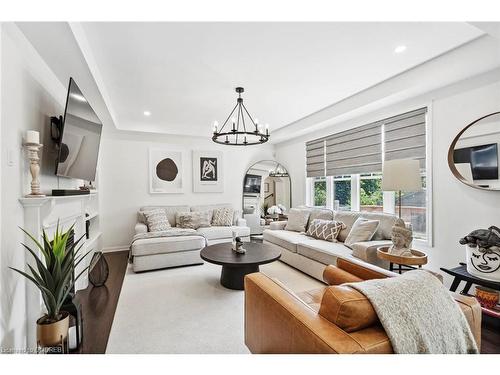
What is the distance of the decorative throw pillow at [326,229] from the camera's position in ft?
12.0

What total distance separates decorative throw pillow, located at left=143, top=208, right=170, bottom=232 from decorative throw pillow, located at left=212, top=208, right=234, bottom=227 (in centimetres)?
98

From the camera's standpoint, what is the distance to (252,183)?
6121mm

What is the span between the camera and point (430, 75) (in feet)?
8.77

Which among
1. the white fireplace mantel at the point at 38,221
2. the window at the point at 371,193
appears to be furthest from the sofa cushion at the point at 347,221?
the white fireplace mantel at the point at 38,221

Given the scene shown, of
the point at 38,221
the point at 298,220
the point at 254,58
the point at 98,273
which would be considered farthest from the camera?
the point at 298,220

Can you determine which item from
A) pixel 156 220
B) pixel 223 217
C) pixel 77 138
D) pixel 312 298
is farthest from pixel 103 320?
pixel 223 217

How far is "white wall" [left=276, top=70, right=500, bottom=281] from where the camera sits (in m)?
2.51

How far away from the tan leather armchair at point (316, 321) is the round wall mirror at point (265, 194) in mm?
4157

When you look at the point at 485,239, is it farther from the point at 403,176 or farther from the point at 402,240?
the point at 403,176

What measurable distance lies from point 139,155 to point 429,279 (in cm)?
522

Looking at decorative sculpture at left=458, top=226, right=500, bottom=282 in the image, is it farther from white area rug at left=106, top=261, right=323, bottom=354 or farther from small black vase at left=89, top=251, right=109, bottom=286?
small black vase at left=89, top=251, right=109, bottom=286

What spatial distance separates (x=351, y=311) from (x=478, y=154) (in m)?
2.54

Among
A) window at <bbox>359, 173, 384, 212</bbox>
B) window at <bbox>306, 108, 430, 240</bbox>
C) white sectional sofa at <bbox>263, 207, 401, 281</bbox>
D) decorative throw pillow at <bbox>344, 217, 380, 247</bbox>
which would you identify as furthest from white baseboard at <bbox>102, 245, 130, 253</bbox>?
window at <bbox>359, 173, 384, 212</bbox>
